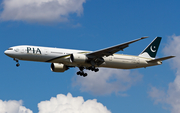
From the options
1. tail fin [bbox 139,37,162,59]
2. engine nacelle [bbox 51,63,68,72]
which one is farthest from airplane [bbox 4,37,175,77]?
tail fin [bbox 139,37,162,59]

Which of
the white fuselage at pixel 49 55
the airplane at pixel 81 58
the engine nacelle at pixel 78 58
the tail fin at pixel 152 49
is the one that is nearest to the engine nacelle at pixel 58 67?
the airplane at pixel 81 58

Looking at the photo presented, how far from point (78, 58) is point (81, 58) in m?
0.55

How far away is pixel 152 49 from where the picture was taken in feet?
200

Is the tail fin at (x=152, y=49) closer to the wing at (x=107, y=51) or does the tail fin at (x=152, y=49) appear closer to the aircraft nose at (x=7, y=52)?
the wing at (x=107, y=51)

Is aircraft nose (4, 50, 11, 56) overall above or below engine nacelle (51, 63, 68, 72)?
below

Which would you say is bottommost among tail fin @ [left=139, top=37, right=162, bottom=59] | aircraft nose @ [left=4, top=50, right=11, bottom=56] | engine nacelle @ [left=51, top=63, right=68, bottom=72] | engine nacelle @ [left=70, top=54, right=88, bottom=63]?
aircraft nose @ [left=4, top=50, right=11, bottom=56]

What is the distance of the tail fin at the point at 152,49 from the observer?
196 feet

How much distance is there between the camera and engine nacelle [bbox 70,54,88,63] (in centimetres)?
5078

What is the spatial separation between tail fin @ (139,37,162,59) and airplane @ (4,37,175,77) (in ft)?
3.88

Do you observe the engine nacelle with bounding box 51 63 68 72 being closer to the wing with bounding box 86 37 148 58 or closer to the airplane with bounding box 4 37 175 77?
the airplane with bounding box 4 37 175 77

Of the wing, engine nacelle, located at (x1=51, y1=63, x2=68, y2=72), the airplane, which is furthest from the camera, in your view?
engine nacelle, located at (x1=51, y1=63, x2=68, y2=72)

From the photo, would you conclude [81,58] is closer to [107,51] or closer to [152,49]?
[107,51]

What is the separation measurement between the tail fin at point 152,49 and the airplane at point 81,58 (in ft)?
3.88

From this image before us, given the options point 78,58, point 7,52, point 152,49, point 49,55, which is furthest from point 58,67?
point 152,49
